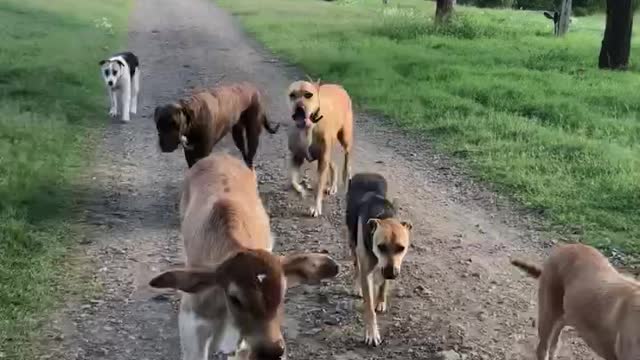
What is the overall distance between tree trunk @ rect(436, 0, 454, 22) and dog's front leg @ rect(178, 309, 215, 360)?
22038 mm

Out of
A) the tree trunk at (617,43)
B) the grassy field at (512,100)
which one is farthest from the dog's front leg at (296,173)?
the tree trunk at (617,43)

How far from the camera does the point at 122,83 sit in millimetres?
13391

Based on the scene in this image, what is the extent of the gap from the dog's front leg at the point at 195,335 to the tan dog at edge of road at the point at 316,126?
12.9 feet

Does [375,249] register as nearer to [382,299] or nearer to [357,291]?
[382,299]

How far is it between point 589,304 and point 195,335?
6.81 feet

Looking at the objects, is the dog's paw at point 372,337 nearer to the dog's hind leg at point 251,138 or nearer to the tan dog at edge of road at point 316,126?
the tan dog at edge of road at point 316,126

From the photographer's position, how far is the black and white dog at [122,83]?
13398mm

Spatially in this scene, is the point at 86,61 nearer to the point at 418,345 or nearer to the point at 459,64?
the point at 459,64

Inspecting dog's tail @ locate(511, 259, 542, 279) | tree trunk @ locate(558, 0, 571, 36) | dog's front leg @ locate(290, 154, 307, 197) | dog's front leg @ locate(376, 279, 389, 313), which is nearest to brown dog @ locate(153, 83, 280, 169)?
dog's front leg @ locate(290, 154, 307, 197)

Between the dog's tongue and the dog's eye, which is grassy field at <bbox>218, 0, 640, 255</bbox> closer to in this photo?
the dog's tongue

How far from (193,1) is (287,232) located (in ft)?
104

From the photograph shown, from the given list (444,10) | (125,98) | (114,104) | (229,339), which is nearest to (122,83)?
(125,98)

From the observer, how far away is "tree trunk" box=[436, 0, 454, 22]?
26062mm

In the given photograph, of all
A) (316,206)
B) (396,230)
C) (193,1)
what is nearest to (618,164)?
(316,206)
